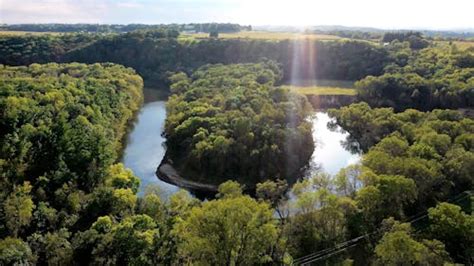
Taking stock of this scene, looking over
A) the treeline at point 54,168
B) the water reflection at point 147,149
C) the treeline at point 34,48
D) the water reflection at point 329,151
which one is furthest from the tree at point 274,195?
the treeline at point 34,48

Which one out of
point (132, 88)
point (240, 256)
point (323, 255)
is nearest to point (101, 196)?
point (240, 256)

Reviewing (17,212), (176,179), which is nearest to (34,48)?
(176,179)

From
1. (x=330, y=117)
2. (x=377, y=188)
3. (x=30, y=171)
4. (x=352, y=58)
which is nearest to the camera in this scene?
(x=377, y=188)

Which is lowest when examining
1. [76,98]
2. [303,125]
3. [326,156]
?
[326,156]

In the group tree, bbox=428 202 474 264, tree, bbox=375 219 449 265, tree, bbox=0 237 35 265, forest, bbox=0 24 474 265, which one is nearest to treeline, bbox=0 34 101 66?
forest, bbox=0 24 474 265

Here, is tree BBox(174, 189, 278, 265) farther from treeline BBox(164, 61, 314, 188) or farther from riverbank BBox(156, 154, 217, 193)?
treeline BBox(164, 61, 314, 188)

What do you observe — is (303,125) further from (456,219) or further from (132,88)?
(132,88)

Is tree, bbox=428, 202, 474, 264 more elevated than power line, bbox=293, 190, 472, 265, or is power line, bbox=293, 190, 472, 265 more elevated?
tree, bbox=428, 202, 474, 264
